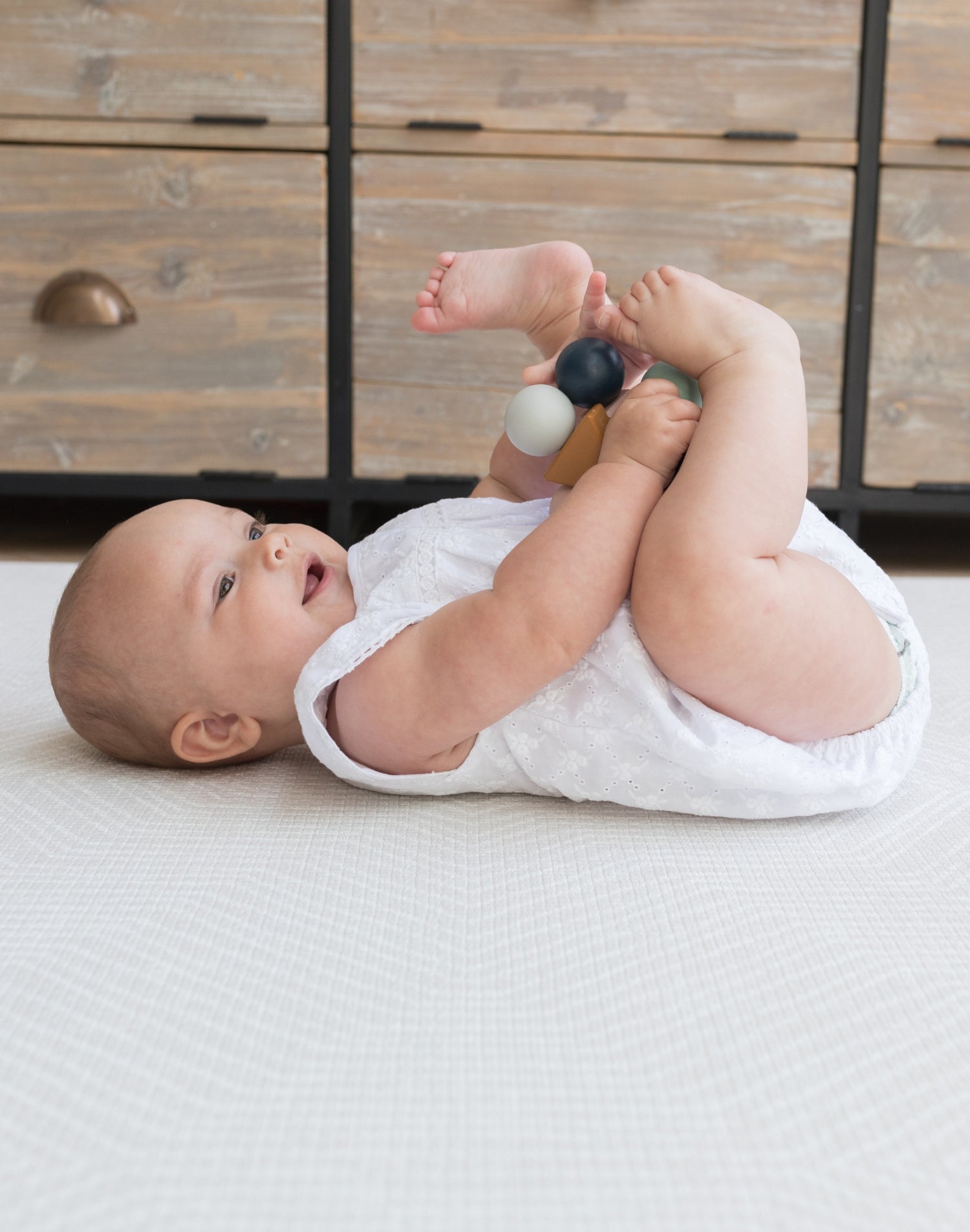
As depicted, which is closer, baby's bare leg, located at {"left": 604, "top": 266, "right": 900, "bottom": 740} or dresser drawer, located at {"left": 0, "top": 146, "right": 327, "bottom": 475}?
baby's bare leg, located at {"left": 604, "top": 266, "right": 900, "bottom": 740}

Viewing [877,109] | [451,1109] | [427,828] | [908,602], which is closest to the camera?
[451,1109]

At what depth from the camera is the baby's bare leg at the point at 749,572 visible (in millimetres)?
535

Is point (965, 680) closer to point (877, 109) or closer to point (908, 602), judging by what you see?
point (908, 602)

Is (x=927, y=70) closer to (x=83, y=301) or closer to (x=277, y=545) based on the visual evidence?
(x=83, y=301)

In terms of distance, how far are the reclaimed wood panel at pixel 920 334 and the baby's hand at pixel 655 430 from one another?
3.26ft

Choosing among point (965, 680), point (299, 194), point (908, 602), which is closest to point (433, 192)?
point (299, 194)

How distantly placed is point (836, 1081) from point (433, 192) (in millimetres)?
1290

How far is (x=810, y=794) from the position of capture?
1.81ft

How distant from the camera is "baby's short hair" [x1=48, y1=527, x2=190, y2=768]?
1.97ft

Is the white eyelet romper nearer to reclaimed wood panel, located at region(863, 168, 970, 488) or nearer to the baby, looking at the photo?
the baby

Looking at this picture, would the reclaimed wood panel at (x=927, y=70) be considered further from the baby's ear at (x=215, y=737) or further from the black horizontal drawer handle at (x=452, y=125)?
the baby's ear at (x=215, y=737)

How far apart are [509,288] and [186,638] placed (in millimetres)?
342

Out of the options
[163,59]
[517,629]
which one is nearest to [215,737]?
[517,629]

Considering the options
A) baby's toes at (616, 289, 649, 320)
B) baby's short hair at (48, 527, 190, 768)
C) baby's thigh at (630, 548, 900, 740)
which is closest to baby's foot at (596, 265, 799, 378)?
baby's toes at (616, 289, 649, 320)
